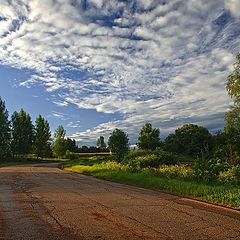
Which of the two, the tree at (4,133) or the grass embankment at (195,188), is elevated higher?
the tree at (4,133)

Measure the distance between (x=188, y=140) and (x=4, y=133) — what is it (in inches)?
1769

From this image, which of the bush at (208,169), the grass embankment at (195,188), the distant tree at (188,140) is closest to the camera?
the grass embankment at (195,188)

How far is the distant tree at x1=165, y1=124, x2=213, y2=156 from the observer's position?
284 feet

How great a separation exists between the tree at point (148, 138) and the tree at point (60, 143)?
20.3 metres

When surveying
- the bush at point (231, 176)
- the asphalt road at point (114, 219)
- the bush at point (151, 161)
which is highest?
the bush at point (151, 161)

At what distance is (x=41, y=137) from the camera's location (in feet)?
305

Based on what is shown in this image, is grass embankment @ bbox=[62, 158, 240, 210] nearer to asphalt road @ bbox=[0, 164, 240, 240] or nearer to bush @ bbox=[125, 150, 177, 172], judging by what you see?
asphalt road @ bbox=[0, 164, 240, 240]

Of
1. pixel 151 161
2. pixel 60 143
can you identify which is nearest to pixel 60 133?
pixel 60 143

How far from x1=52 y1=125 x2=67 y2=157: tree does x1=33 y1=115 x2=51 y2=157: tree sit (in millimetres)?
2322

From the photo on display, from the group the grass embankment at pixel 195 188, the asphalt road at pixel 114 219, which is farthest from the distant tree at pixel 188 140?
the asphalt road at pixel 114 219

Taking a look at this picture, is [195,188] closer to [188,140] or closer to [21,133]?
[188,140]

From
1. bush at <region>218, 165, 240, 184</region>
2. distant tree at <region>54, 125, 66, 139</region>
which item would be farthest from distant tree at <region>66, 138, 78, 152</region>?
bush at <region>218, 165, 240, 184</region>

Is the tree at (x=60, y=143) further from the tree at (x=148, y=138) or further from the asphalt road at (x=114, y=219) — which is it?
the asphalt road at (x=114, y=219)

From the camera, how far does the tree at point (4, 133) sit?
238 ft
